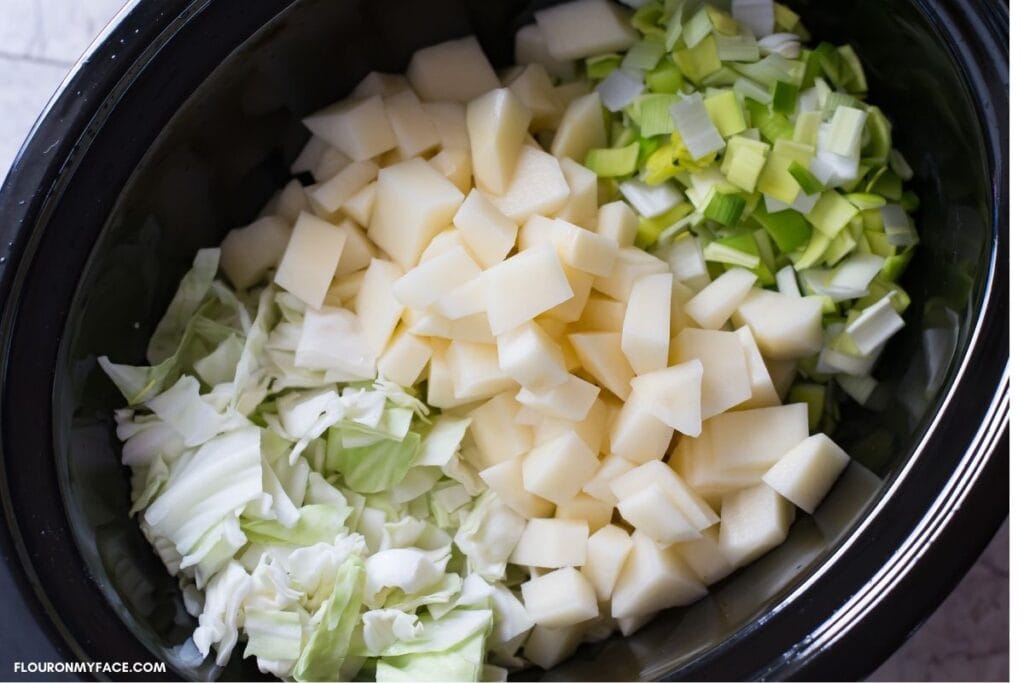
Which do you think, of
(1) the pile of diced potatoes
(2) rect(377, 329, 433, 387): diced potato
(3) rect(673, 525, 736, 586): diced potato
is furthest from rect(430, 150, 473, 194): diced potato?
(3) rect(673, 525, 736, 586): diced potato

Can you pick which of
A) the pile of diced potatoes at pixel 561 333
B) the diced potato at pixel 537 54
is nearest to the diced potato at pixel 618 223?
the pile of diced potatoes at pixel 561 333

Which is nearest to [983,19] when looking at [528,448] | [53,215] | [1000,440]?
[1000,440]

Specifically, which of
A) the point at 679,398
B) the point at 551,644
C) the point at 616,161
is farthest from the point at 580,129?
the point at 551,644

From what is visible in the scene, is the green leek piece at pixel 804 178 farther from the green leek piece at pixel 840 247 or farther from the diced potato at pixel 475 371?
the diced potato at pixel 475 371

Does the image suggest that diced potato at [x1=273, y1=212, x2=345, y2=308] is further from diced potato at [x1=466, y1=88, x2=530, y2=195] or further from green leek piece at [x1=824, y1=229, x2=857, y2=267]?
green leek piece at [x1=824, y1=229, x2=857, y2=267]

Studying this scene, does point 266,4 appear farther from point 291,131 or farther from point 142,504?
point 142,504

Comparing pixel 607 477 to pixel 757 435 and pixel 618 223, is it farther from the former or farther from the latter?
pixel 618 223
